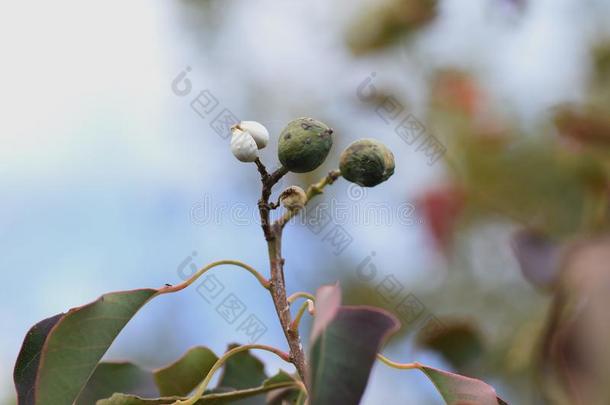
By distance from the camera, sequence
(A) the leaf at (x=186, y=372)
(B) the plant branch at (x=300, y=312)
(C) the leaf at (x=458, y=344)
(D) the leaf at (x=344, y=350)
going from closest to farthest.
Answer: (D) the leaf at (x=344, y=350)
(B) the plant branch at (x=300, y=312)
(A) the leaf at (x=186, y=372)
(C) the leaf at (x=458, y=344)

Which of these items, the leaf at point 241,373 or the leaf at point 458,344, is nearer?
the leaf at point 241,373

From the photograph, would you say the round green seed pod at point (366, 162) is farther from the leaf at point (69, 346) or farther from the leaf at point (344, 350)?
the leaf at point (69, 346)

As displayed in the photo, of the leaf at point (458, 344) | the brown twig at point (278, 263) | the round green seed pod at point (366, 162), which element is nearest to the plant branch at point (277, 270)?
the brown twig at point (278, 263)

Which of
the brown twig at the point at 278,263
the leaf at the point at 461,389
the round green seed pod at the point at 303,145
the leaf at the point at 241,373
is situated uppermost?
the round green seed pod at the point at 303,145

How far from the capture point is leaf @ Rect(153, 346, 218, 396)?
1.24m

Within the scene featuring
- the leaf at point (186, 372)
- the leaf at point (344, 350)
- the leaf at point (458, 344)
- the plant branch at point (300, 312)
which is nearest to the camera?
the leaf at point (344, 350)

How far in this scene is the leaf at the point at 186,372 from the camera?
1.24 m

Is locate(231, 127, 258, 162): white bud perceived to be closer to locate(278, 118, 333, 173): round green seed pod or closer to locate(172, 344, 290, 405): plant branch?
locate(278, 118, 333, 173): round green seed pod

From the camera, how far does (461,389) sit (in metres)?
1.08

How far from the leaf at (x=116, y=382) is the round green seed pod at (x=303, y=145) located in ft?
1.58

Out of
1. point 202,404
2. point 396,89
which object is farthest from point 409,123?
point 202,404

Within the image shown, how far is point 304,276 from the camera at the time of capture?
436 centimetres

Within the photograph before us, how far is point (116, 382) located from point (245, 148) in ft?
1.53

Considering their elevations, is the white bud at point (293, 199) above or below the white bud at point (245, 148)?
below
